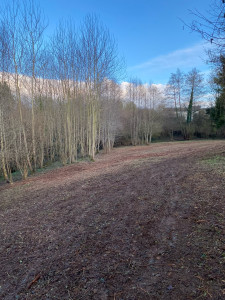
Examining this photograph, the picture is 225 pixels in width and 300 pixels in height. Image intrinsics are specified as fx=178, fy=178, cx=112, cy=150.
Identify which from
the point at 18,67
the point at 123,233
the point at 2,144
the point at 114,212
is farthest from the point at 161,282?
the point at 18,67

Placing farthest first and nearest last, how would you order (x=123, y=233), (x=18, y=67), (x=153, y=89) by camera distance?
(x=153, y=89) < (x=18, y=67) < (x=123, y=233)

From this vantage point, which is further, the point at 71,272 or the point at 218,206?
the point at 218,206

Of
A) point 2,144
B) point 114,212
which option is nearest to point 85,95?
point 2,144

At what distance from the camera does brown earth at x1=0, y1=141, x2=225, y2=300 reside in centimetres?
199

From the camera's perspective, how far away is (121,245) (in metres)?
2.73

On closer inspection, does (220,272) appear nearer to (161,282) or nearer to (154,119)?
(161,282)

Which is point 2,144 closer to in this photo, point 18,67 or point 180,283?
point 18,67

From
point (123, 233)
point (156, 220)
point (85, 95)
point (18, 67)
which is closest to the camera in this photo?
point (123, 233)

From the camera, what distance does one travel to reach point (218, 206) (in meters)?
3.32

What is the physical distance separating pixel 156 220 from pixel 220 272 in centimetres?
136

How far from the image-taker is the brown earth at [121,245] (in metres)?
1.99

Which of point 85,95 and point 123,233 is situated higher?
point 85,95

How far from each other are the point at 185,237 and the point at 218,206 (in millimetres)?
1150

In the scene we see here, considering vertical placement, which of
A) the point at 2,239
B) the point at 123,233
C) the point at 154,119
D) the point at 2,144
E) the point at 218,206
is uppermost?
the point at 154,119
